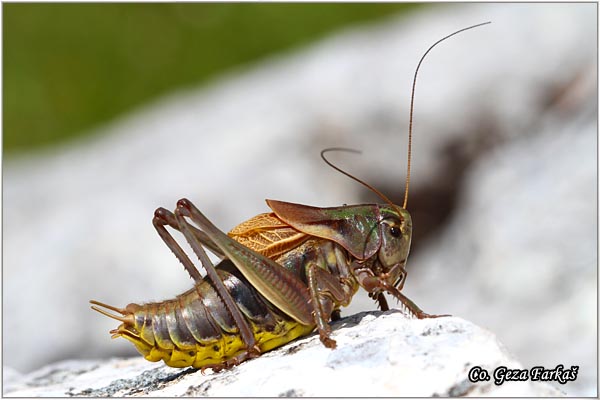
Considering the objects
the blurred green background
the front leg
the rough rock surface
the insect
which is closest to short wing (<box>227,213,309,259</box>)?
the insect

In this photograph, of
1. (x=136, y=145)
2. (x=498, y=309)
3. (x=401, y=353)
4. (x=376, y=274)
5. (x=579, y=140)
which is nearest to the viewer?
(x=401, y=353)

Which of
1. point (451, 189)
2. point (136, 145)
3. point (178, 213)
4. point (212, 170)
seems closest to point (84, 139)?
point (136, 145)

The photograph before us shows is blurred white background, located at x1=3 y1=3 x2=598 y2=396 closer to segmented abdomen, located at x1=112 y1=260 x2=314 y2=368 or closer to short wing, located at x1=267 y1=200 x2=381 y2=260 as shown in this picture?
short wing, located at x1=267 y1=200 x2=381 y2=260

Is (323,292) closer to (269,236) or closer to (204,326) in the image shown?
(269,236)

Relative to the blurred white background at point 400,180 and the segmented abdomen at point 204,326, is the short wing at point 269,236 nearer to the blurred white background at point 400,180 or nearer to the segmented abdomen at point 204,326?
the segmented abdomen at point 204,326

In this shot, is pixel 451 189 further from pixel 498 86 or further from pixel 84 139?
pixel 84 139

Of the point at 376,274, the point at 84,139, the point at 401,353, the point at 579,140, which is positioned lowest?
the point at 401,353
